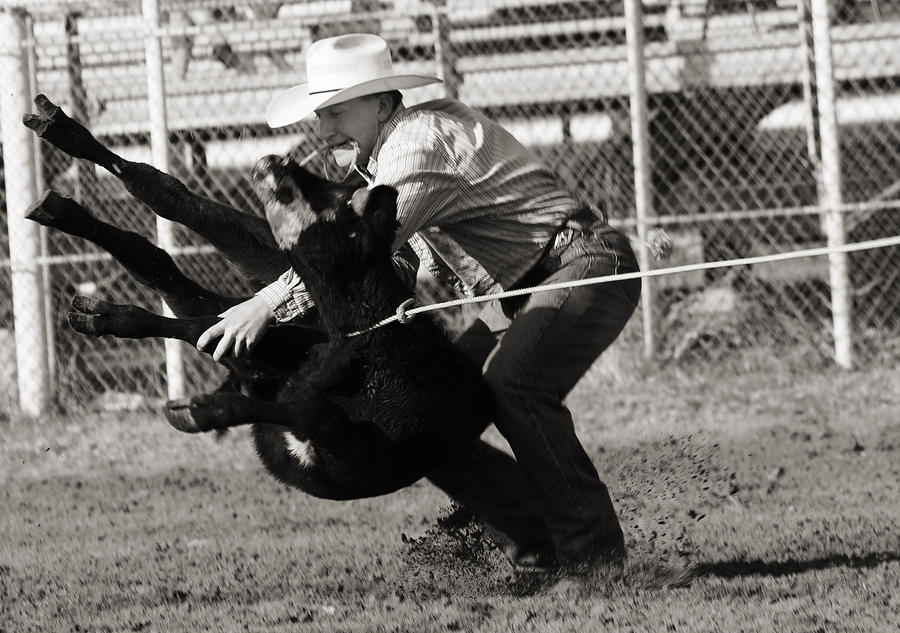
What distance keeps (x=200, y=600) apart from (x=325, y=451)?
813 mm

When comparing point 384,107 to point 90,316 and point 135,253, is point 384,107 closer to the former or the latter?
point 135,253

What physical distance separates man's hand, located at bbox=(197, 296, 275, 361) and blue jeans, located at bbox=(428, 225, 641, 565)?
29.0 inches

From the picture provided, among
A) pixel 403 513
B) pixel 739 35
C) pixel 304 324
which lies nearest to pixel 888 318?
pixel 739 35

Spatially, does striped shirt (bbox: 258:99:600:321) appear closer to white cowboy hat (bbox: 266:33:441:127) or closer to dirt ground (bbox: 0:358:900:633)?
white cowboy hat (bbox: 266:33:441:127)

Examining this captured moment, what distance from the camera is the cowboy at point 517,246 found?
12.4 feet

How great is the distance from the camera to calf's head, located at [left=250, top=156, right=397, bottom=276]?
11.9 ft

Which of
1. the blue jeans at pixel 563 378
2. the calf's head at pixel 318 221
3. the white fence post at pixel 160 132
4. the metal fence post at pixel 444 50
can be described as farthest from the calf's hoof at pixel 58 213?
the metal fence post at pixel 444 50

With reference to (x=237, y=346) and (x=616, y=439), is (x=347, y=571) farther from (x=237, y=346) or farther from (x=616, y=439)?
(x=616, y=439)

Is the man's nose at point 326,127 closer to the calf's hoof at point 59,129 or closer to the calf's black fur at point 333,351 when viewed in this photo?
the calf's black fur at point 333,351

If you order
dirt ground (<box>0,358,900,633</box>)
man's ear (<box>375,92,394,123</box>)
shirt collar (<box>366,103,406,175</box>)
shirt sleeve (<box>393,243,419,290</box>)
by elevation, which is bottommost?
dirt ground (<box>0,358,900,633</box>)

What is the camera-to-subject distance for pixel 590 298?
388 centimetres

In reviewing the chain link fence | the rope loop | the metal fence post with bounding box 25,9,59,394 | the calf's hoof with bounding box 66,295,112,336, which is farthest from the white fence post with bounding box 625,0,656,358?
the calf's hoof with bounding box 66,295,112,336

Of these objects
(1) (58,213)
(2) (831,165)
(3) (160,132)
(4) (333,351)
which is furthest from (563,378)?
(3) (160,132)

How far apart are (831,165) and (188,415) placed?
218 inches
